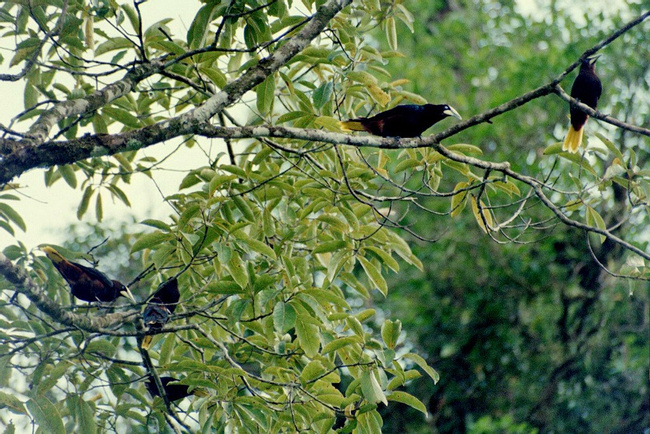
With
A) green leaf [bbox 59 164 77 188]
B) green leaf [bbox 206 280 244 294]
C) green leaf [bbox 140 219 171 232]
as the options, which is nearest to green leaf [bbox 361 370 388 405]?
green leaf [bbox 206 280 244 294]

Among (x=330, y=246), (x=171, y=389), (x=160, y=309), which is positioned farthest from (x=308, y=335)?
(x=171, y=389)

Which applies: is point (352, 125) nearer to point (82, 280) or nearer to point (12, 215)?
point (82, 280)

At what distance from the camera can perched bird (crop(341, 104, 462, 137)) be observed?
296 centimetres

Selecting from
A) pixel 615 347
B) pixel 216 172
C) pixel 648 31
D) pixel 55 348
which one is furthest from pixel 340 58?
pixel 648 31

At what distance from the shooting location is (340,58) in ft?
9.37

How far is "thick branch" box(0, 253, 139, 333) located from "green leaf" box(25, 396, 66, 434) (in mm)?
326

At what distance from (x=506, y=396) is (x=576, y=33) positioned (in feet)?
15.2

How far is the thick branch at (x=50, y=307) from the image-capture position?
2.34 metres

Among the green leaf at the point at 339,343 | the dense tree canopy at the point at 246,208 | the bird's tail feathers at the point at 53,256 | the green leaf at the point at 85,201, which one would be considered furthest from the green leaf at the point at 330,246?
the green leaf at the point at 85,201

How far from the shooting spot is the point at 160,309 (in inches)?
108

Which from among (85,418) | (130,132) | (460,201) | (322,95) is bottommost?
(85,418)

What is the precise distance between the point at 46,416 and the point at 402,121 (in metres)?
1.87

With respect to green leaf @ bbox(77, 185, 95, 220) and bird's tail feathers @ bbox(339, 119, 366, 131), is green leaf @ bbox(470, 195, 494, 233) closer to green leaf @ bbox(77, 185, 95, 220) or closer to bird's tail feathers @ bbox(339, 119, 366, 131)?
bird's tail feathers @ bbox(339, 119, 366, 131)

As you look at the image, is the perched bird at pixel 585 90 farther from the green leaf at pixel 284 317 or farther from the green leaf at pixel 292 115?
the green leaf at pixel 284 317
